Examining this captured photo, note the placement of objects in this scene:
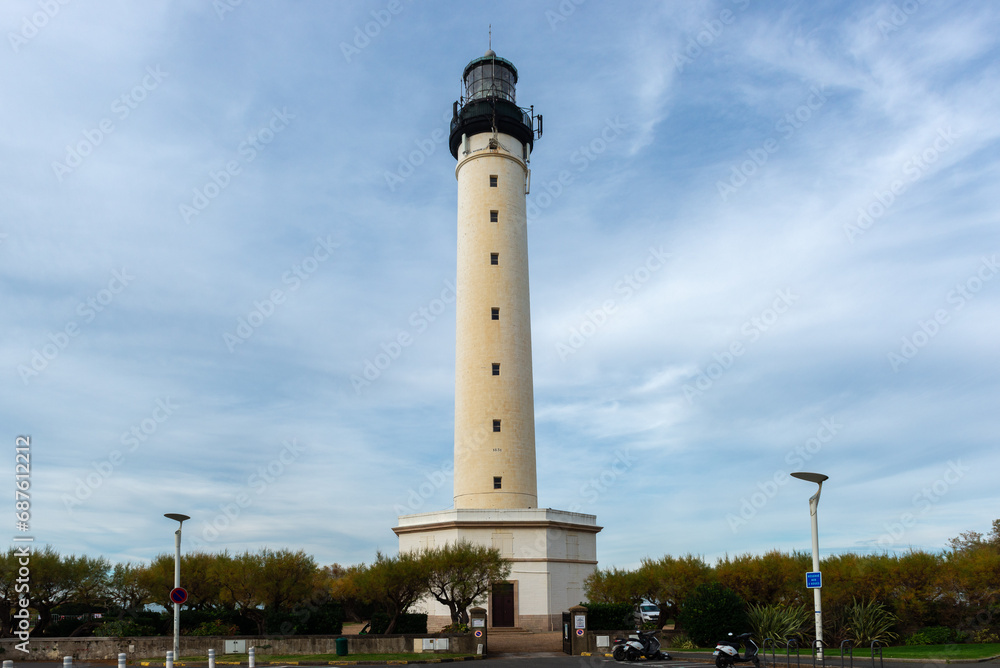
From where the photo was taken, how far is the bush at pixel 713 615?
27188mm

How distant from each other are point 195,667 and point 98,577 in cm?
1178

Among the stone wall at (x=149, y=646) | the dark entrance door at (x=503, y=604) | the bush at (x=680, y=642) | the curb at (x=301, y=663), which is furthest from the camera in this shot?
the dark entrance door at (x=503, y=604)

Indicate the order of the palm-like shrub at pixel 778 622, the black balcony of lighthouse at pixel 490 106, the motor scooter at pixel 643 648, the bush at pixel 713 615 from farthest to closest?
the black balcony of lighthouse at pixel 490 106, the bush at pixel 713 615, the palm-like shrub at pixel 778 622, the motor scooter at pixel 643 648

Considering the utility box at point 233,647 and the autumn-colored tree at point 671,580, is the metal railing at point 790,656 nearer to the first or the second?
the autumn-colored tree at point 671,580

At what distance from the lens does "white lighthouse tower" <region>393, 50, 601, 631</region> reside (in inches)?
1382

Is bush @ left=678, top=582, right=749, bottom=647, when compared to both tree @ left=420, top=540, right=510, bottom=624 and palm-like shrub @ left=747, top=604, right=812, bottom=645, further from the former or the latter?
tree @ left=420, top=540, right=510, bottom=624

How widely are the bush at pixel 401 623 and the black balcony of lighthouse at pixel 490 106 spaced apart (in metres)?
24.4

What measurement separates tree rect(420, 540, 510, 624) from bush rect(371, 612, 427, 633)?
1455 mm

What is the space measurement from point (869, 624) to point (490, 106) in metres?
29.8

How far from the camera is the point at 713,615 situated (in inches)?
1070

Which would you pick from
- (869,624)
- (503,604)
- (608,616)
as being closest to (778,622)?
(869,624)

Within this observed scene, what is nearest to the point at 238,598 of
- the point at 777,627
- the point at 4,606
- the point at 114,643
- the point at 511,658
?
the point at 114,643

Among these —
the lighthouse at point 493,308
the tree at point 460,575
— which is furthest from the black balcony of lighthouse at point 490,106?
the tree at point 460,575

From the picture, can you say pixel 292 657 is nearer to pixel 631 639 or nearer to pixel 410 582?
pixel 410 582
